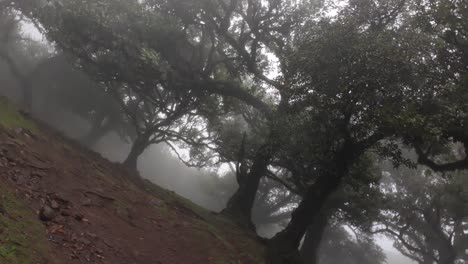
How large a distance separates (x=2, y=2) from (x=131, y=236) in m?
31.1

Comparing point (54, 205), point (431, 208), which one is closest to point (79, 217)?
point (54, 205)

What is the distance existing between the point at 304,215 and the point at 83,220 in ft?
33.3

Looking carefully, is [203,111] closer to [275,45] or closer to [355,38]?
[275,45]

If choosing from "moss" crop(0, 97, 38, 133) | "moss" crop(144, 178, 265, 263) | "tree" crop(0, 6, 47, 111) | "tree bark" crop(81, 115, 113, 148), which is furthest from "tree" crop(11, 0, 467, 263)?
"tree" crop(0, 6, 47, 111)

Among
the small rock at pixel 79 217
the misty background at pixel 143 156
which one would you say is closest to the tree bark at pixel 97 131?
the misty background at pixel 143 156

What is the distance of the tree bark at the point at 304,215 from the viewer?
15562 mm

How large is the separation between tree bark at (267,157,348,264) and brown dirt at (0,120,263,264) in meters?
0.96

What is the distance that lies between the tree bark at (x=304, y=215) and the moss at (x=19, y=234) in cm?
995

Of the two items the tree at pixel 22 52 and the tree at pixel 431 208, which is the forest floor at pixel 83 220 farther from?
the tree at pixel 22 52

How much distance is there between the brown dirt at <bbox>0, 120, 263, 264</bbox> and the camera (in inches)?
340

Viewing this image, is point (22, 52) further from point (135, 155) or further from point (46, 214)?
point (46, 214)

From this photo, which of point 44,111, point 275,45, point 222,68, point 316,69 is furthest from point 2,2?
point 316,69

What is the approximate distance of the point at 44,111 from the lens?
44.4 m

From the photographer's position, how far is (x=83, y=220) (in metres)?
9.45
